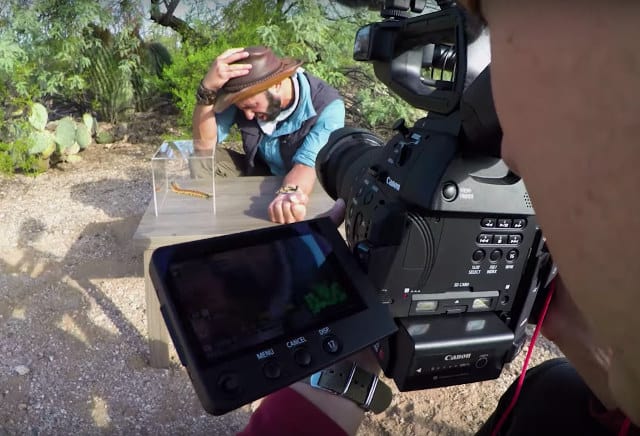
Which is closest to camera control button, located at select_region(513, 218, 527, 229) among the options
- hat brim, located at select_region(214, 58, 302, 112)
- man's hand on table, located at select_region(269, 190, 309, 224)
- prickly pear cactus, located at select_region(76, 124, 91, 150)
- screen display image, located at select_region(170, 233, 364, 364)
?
screen display image, located at select_region(170, 233, 364, 364)

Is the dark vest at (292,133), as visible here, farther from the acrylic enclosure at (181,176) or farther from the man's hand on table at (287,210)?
the man's hand on table at (287,210)

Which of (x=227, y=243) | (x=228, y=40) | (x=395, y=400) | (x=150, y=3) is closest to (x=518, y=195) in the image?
(x=227, y=243)

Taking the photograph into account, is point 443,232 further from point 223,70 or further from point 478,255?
point 223,70

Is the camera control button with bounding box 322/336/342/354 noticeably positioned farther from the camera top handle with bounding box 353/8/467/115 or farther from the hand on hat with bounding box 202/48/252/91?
the hand on hat with bounding box 202/48/252/91

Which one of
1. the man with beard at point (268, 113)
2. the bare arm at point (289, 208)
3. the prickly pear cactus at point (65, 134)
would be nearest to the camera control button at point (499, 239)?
the bare arm at point (289, 208)

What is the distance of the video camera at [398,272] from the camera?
1.85ft

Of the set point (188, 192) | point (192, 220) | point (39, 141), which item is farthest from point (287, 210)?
point (39, 141)

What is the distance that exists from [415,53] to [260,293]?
0.40 meters

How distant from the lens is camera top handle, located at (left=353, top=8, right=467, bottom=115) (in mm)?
603

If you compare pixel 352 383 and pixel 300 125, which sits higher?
pixel 352 383

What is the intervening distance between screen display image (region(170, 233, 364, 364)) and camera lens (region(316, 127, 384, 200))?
208mm

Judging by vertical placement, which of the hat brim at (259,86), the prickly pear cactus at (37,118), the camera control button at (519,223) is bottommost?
the prickly pear cactus at (37,118)

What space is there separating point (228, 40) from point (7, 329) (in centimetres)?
286

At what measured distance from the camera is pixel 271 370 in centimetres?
55
